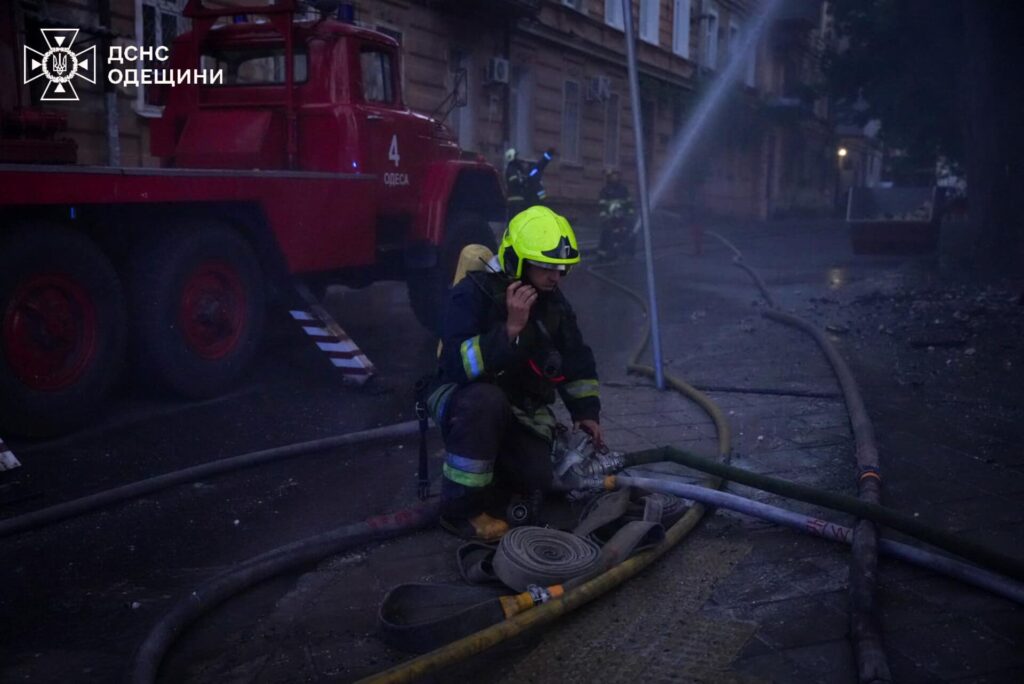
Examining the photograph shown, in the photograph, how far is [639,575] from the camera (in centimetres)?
336

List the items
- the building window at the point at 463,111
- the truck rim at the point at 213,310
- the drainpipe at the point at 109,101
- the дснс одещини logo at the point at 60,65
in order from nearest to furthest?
1. the truck rim at the point at 213,310
2. the дснс одещини logo at the point at 60,65
3. the drainpipe at the point at 109,101
4. the building window at the point at 463,111

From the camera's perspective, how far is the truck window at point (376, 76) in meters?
7.12

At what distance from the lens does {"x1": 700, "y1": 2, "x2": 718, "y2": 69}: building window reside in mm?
26453

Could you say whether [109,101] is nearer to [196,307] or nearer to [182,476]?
[196,307]

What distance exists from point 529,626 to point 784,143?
38.1 meters

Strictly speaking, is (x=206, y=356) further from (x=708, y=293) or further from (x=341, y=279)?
(x=708, y=293)

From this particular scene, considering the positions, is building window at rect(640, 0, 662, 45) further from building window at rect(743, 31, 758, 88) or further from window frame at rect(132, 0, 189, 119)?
window frame at rect(132, 0, 189, 119)

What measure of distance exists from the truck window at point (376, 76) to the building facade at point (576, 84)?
361mm

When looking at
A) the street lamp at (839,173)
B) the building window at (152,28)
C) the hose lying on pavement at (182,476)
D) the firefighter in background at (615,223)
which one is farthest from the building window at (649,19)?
the street lamp at (839,173)

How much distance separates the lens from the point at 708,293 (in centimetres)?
1209

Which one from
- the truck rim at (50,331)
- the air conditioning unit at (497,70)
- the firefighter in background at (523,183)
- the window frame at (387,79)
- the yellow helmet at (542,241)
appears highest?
the air conditioning unit at (497,70)

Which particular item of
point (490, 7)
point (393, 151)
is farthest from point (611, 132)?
point (393, 151)

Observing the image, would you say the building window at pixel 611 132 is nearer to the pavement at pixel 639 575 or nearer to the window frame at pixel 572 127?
the window frame at pixel 572 127

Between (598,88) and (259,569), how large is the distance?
19.1 meters
